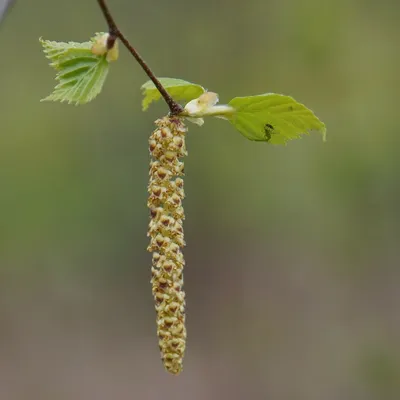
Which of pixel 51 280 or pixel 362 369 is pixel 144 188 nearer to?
pixel 51 280

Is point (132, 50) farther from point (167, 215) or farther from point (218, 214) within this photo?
point (218, 214)

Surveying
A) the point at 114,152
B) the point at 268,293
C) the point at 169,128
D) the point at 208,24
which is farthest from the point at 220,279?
the point at 169,128

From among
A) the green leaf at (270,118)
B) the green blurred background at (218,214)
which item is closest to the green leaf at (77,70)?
the green leaf at (270,118)

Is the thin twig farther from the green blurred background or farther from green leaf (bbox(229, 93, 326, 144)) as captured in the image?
the green blurred background

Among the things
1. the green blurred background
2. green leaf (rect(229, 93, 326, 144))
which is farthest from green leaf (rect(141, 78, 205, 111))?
the green blurred background

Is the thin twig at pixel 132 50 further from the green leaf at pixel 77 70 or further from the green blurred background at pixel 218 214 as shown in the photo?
the green blurred background at pixel 218 214
